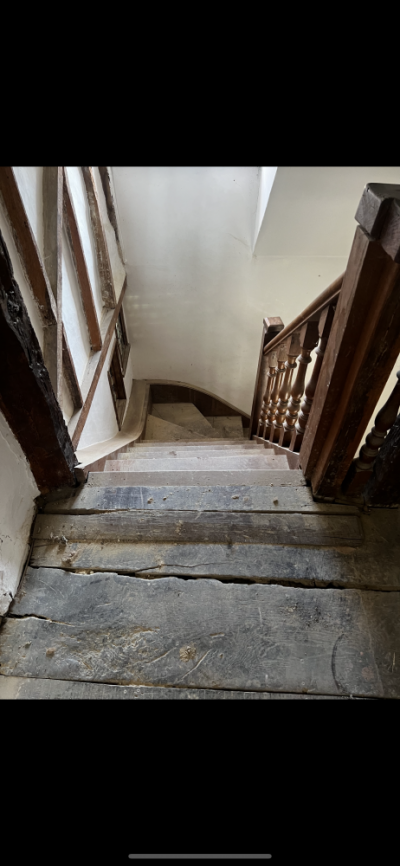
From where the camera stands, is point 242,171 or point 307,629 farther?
point 242,171

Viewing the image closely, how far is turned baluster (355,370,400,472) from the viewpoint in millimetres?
1213

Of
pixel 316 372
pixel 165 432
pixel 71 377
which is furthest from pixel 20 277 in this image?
pixel 165 432

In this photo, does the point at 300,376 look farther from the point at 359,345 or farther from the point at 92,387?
the point at 92,387

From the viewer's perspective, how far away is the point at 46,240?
187 centimetres

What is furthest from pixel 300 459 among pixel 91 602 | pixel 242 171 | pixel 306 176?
pixel 242 171

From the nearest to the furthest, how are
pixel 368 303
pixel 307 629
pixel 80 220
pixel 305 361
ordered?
pixel 368 303 < pixel 307 629 < pixel 305 361 < pixel 80 220

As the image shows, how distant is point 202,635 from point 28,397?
893 mm

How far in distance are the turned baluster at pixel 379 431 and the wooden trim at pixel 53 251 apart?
1452 mm

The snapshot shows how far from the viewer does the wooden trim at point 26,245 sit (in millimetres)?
1437

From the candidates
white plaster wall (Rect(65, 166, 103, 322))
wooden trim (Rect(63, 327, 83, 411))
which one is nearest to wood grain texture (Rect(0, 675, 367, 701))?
wooden trim (Rect(63, 327, 83, 411))

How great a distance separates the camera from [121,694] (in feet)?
3.33

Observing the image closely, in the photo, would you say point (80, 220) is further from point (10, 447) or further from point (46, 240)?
point (10, 447)

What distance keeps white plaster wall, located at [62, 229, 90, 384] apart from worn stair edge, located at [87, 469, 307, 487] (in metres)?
1.16
